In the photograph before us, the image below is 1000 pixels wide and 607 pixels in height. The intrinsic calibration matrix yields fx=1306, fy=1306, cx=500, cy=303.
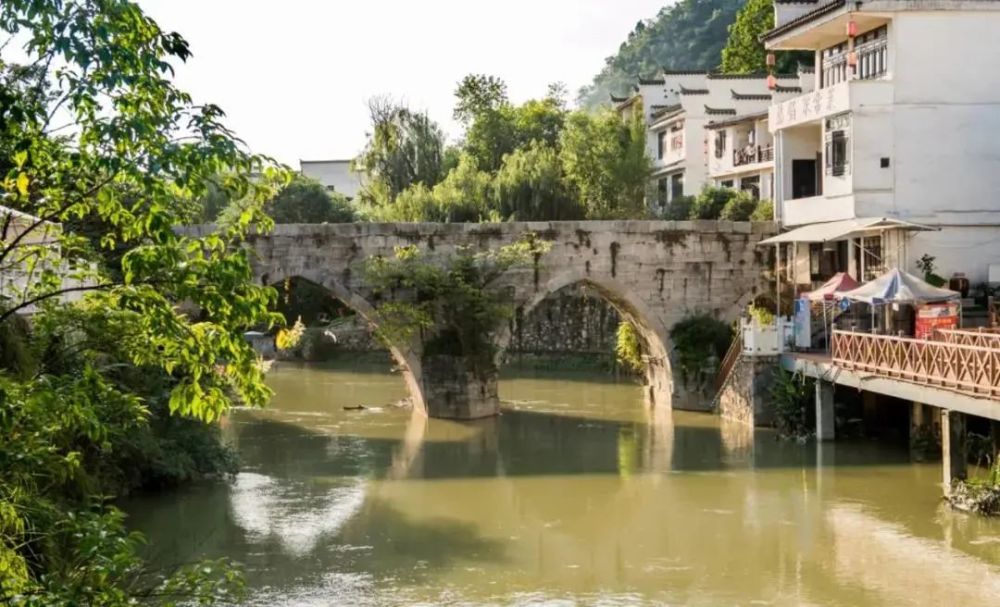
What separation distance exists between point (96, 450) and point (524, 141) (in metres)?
34.3

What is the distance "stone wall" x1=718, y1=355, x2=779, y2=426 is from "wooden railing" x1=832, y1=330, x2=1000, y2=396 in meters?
2.93

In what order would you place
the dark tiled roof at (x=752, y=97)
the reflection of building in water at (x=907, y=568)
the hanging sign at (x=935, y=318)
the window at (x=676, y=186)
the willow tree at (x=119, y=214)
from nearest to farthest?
1. the willow tree at (x=119, y=214)
2. the reflection of building in water at (x=907, y=568)
3. the hanging sign at (x=935, y=318)
4. the dark tiled roof at (x=752, y=97)
5. the window at (x=676, y=186)

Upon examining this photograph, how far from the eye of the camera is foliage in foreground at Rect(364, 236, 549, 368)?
91.4ft

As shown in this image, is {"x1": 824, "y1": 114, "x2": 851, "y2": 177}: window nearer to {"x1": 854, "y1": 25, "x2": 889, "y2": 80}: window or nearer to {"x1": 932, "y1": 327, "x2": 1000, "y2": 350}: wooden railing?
{"x1": 854, "y1": 25, "x2": 889, "y2": 80}: window

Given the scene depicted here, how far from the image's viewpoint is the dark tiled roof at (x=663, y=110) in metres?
44.8

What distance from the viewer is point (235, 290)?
21.2 ft

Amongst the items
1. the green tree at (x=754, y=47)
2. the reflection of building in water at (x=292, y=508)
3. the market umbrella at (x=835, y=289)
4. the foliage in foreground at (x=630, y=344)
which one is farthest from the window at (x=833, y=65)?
the green tree at (x=754, y=47)

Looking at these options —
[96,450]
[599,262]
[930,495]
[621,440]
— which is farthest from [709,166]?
[96,450]

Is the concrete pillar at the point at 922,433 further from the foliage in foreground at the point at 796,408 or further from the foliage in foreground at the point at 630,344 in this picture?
the foliage in foreground at the point at 630,344

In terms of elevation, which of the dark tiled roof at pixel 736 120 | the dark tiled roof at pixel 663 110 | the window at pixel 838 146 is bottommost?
the window at pixel 838 146

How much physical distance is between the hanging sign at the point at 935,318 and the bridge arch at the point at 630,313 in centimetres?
879

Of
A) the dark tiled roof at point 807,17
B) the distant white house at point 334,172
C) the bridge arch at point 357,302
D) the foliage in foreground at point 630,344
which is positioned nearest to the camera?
the dark tiled roof at point 807,17

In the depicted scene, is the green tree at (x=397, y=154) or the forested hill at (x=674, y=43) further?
the forested hill at (x=674, y=43)

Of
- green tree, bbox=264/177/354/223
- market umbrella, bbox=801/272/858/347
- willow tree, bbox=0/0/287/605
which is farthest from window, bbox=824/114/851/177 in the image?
green tree, bbox=264/177/354/223
